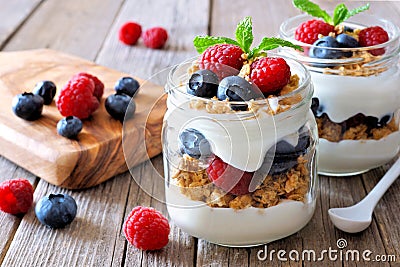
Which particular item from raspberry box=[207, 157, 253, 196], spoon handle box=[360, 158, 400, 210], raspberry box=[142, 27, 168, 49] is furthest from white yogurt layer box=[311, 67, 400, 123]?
raspberry box=[142, 27, 168, 49]

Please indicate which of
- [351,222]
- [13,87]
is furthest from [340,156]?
[13,87]

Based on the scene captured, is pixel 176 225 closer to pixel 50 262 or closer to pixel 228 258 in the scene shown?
pixel 228 258

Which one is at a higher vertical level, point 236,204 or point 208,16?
point 236,204

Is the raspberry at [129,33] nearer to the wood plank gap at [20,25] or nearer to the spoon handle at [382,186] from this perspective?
the wood plank gap at [20,25]

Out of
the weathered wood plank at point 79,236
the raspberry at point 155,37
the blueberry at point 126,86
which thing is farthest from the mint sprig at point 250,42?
the raspberry at point 155,37

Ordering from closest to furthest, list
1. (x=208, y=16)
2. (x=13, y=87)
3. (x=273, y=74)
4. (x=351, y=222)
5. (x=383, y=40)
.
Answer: (x=273, y=74) → (x=351, y=222) → (x=383, y=40) → (x=13, y=87) → (x=208, y=16)

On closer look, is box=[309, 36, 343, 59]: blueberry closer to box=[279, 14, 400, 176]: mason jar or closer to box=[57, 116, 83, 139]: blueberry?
box=[279, 14, 400, 176]: mason jar

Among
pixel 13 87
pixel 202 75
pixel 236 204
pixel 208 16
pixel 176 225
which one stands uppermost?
pixel 202 75
